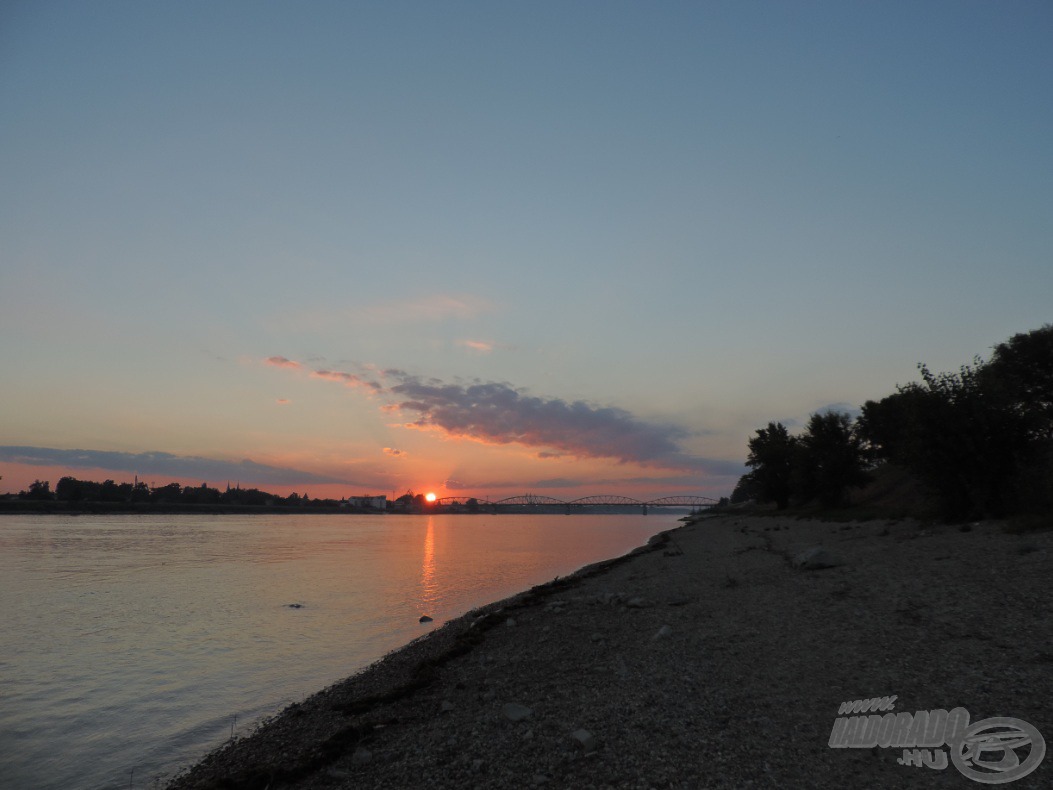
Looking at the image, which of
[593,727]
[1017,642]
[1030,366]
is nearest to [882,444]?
[1030,366]

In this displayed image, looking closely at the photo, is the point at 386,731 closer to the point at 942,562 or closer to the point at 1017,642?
the point at 1017,642

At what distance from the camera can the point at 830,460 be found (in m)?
66.4

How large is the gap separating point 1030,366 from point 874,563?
181 ft

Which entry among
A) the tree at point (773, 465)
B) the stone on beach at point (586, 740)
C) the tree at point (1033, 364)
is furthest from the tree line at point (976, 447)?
the tree at point (773, 465)

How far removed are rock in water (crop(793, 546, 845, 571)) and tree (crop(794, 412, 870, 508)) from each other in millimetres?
47588

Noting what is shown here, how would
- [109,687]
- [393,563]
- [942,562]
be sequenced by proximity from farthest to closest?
1. [393,563]
2. [942,562]
3. [109,687]

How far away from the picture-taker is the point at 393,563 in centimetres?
5134

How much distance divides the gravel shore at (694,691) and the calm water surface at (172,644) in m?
2.16

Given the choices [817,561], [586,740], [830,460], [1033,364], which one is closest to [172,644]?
[586,740]

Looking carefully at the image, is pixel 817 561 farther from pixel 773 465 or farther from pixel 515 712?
pixel 773 465

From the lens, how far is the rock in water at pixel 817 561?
76.1 ft

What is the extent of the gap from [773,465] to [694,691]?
8737 centimetres

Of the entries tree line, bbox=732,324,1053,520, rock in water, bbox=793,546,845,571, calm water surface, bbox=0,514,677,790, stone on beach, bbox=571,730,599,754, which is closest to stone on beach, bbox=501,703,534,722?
stone on beach, bbox=571,730,599,754

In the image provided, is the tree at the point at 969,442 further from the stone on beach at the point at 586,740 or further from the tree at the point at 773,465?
the tree at the point at 773,465
